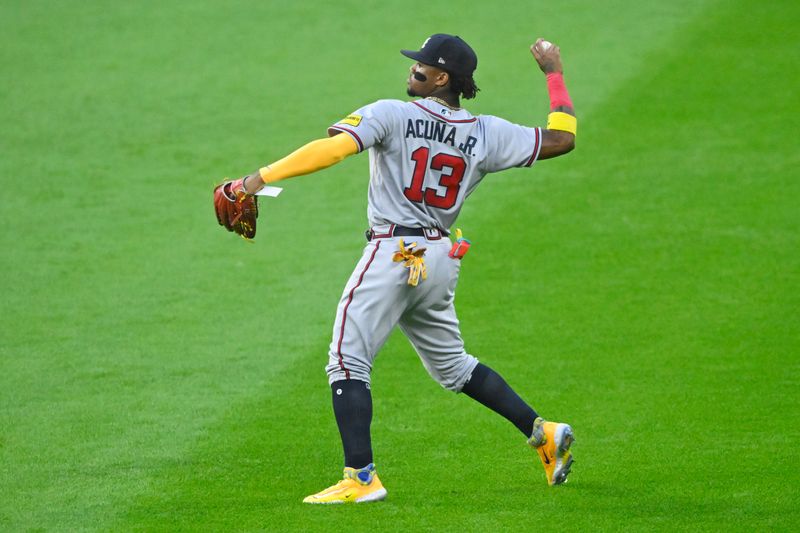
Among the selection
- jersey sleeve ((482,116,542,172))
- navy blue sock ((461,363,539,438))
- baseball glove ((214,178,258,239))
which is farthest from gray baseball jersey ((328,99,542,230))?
navy blue sock ((461,363,539,438))

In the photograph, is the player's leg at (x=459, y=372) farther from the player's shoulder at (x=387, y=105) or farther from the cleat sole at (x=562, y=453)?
the player's shoulder at (x=387, y=105)

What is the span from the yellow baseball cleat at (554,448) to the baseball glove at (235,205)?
5.23ft

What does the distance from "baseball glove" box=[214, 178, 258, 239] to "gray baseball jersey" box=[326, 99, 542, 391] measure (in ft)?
1.75

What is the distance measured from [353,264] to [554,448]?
4.14 m

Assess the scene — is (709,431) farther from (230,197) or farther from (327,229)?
(327,229)

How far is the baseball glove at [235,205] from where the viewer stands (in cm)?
511

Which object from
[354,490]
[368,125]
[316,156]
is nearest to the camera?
[316,156]

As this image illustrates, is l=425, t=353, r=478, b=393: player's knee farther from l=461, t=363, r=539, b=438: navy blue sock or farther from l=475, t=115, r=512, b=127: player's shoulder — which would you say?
l=475, t=115, r=512, b=127: player's shoulder

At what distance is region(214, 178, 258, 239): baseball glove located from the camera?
511cm

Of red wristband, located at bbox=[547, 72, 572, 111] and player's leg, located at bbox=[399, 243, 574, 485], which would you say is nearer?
player's leg, located at bbox=[399, 243, 574, 485]

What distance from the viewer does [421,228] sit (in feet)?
17.8

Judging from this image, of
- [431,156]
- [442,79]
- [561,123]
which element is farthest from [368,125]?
[561,123]

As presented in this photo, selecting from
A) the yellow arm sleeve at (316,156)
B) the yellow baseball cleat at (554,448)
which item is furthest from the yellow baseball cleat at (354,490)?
the yellow arm sleeve at (316,156)

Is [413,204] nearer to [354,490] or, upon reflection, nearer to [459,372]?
[459,372]
